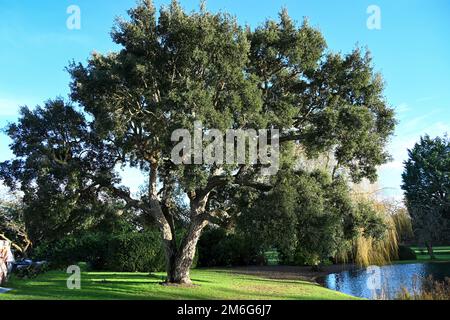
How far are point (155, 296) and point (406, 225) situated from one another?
2321 cm

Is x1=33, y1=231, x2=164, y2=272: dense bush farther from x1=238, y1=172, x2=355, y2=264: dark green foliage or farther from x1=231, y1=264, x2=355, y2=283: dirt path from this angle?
x1=238, y1=172, x2=355, y2=264: dark green foliage

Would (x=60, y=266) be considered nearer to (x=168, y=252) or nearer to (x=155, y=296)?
(x=168, y=252)

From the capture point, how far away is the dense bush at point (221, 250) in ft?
99.9

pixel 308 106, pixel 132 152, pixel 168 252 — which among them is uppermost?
pixel 308 106

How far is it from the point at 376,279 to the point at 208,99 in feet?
46.2

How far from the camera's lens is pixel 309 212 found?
46.8ft

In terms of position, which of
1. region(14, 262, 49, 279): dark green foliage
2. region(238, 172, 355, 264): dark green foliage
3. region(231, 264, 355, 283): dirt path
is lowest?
region(231, 264, 355, 283): dirt path

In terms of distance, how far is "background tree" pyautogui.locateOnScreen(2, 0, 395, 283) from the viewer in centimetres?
1375

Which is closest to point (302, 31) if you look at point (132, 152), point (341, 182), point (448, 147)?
point (341, 182)

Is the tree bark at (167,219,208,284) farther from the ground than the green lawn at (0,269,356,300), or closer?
farther from the ground

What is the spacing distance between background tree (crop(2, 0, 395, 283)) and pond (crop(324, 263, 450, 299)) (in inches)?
186

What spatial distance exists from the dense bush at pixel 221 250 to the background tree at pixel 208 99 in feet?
42.8

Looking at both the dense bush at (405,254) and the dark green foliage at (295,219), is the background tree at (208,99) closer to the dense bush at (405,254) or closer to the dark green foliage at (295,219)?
the dark green foliage at (295,219)

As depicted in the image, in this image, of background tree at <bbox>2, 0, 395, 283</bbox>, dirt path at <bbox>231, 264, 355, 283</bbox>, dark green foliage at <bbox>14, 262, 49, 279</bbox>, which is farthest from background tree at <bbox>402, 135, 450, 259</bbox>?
dark green foliage at <bbox>14, 262, 49, 279</bbox>
